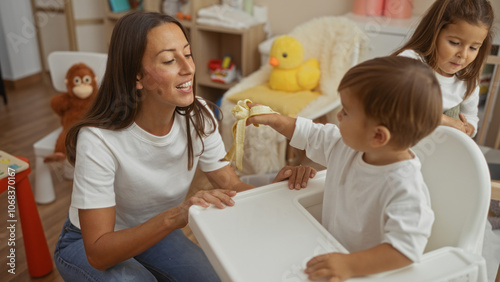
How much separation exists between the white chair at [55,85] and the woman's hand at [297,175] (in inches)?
57.1

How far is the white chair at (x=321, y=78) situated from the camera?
7.04 feet

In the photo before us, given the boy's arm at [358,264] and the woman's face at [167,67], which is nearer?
the boy's arm at [358,264]

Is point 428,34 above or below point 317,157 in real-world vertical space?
above

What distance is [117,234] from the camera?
93 cm

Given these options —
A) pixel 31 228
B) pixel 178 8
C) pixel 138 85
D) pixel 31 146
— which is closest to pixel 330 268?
pixel 138 85

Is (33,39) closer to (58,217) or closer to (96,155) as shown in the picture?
(58,217)

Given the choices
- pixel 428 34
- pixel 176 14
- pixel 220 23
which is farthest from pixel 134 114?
pixel 176 14

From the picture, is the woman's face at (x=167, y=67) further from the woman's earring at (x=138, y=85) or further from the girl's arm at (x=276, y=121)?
the girl's arm at (x=276, y=121)

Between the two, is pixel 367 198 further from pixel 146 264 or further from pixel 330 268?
pixel 146 264

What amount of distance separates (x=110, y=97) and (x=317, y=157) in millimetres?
504

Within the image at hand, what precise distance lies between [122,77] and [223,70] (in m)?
1.96

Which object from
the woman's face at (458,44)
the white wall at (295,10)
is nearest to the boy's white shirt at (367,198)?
the woman's face at (458,44)

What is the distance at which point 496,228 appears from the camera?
4.29 ft

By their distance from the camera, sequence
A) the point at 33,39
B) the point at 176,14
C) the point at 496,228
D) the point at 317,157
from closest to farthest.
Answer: the point at 317,157 < the point at 496,228 < the point at 176,14 < the point at 33,39
